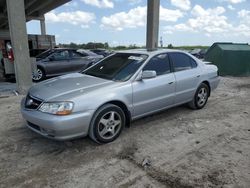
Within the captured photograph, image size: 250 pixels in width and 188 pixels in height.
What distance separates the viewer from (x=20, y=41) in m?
7.00

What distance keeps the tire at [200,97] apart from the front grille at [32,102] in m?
3.48

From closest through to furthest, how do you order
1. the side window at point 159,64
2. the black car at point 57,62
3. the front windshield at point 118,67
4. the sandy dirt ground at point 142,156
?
the sandy dirt ground at point 142,156 → the front windshield at point 118,67 → the side window at point 159,64 → the black car at point 57,62

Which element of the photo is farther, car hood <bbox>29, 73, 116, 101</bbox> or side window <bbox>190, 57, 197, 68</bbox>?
side window <bbox>190, 57, 197, 68</bbox>

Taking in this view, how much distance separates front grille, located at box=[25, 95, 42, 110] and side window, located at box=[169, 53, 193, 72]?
2799 mm

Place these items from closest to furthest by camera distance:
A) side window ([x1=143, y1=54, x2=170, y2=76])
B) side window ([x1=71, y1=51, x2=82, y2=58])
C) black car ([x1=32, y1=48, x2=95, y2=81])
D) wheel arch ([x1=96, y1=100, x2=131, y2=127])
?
wheel arch ([x1=96, y1=100, x2=131, y2=127]) < side window ([x1=143, y1=54, x2=170, y2=76]) < black car ([x1=32, y1=48, x2=95, y2=81]) < side window ([x1=71, y1=51, x2=82, y2=58])

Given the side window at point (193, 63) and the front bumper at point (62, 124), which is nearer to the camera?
the front bumper at point (62, 124)

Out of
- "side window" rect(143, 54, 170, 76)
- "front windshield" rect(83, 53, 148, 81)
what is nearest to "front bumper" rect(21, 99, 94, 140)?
"front windshield" rect(83, 53, 148, 81)

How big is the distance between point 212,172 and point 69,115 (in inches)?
81.9

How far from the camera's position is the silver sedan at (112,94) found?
3422mm

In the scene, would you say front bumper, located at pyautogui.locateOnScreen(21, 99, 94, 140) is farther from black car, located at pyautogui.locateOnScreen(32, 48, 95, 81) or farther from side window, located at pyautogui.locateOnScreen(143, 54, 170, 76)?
black car, located at pyautogui.locateOnScreen(32, 48, 95, 81)

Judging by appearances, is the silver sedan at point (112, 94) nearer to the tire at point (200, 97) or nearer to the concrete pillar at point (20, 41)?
the tire at point (200, 97)

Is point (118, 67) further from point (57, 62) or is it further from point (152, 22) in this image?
point (57, 62)

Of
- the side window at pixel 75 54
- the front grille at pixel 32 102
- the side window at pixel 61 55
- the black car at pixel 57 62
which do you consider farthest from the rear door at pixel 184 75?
the side window at pixel 75 54

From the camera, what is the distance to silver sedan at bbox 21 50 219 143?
342 cm
